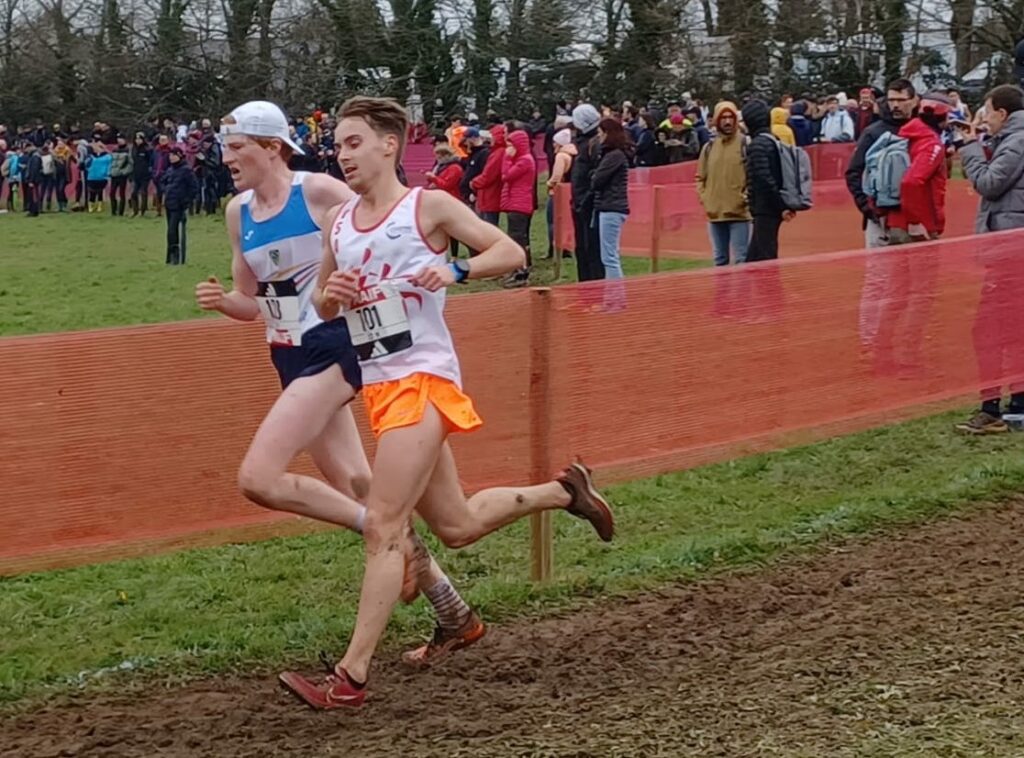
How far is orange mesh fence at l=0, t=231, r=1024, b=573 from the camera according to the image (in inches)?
218

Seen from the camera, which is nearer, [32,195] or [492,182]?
[492,182]

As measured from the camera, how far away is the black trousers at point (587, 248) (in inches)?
569

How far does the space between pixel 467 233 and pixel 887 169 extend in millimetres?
6506

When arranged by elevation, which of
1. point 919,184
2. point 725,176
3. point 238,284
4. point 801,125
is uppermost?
point 801,125

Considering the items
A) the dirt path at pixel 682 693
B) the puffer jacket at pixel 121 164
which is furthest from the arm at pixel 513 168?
the puffer jacket at pixel 121 164

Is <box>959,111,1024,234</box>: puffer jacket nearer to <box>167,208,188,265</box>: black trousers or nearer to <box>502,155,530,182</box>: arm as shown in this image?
<box>502,155,530,182</box>: arm

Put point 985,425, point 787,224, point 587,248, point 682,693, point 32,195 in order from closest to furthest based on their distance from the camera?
point 682,693, point 985,425, point 587,248, point 787,224, point 32,195

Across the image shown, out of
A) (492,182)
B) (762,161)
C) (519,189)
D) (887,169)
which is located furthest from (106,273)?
(887,169)

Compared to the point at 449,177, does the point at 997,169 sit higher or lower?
lower

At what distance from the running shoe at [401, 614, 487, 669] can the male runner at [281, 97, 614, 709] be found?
55cm

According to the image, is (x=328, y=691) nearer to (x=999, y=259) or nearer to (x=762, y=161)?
(x=999, y=259)

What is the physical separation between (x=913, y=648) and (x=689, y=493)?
9.33 feet

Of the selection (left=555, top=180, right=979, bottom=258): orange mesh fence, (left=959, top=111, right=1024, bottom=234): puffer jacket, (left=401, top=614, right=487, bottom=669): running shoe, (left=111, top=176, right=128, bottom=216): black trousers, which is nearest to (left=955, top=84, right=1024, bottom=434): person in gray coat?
(left=959, top=111, right=1024, bottom=234): puffer jacket

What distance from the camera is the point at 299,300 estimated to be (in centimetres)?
531
